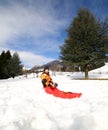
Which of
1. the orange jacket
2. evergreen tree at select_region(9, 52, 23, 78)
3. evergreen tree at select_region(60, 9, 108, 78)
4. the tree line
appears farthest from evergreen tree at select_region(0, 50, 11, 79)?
the orange jacket

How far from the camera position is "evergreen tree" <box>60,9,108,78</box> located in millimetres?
27170

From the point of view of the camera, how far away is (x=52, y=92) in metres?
9.27

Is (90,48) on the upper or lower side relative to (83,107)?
upper

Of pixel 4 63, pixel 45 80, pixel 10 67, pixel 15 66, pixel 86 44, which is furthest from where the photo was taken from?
pixel 4 63

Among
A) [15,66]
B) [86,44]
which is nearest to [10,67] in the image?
[15,66]

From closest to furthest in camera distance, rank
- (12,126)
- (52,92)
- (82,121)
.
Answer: (12,126) < (82,121) < (52,92)

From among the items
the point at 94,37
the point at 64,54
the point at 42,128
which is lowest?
the point at 42,128

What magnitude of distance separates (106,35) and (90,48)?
3138 millimetres

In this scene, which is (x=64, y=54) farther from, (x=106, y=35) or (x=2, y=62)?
(x=2, y=62)

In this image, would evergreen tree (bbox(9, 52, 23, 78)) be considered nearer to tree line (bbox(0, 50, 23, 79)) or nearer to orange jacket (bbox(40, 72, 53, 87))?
tree line (bbox(0, 50, 23, 79))

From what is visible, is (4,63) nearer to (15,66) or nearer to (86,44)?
(15,66)

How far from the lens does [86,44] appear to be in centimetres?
2734

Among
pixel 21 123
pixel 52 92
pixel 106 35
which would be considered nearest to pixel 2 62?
pixel 106 35

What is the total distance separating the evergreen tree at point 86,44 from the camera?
27170mm
